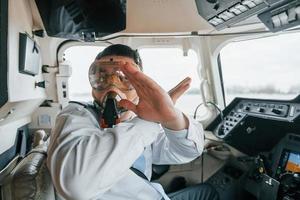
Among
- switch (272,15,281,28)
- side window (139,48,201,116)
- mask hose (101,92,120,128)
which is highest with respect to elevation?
switch (272,15,281,28)

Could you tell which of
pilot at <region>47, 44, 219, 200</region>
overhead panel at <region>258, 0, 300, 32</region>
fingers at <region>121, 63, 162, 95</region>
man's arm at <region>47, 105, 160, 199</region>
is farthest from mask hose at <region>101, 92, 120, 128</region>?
overhead panel at <region>258, 0, 300, 32</region>

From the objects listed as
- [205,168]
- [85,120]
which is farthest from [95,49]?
[85,120]

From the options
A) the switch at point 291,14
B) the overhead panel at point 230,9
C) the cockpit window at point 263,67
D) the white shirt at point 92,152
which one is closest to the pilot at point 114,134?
the white shirt at point 92,152

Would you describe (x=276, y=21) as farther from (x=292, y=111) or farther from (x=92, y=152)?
(x=92, y=152)

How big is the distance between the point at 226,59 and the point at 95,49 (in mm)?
1395

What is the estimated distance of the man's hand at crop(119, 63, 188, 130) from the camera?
2.74 ft

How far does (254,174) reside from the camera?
2.17 metres

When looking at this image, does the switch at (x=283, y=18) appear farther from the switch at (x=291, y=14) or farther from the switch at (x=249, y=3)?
the switch at (x=249, y=3)

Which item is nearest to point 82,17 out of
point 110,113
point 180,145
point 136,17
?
point 136,17

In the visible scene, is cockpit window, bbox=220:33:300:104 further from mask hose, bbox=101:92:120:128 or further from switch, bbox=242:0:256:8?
mask hose, bbox=101:92:120:128

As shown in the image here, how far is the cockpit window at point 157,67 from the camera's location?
274 cm

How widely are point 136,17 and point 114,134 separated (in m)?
1.45

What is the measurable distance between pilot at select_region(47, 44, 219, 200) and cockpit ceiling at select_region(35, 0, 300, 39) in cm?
69

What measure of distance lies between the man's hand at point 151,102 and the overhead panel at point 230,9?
73 cm
